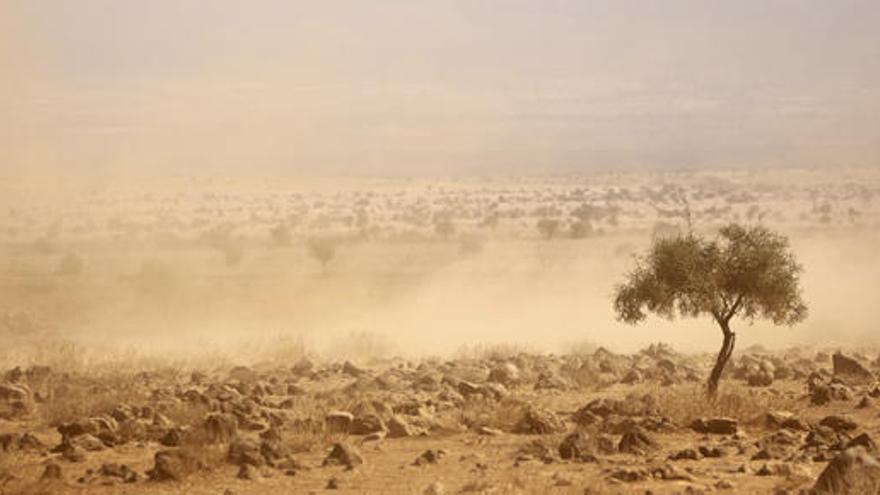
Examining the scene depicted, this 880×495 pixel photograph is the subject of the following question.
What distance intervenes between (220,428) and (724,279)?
30.4 ft

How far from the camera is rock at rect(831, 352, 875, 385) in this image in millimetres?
25000

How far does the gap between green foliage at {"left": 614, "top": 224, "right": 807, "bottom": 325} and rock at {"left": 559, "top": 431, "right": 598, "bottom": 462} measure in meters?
6.62

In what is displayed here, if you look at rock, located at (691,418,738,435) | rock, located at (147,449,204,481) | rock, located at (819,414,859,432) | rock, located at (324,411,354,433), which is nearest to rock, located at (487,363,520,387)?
rock, located at (324,411,354,433)

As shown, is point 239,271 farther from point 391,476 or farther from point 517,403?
point 391,476

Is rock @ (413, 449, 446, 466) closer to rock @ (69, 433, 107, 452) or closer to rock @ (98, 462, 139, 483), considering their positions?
rock @ (98, 462, 139, 483)

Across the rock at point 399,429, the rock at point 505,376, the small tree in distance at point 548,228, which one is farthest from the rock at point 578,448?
the small tree in distance at point 548,228

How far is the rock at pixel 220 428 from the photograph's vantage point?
17.7 meters

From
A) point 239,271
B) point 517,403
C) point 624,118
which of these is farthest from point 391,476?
point 624,118

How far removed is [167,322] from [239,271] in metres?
10.9

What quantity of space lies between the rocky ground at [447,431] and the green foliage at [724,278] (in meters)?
1.28

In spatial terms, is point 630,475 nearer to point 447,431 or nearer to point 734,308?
point 447,431

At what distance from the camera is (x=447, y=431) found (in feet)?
64.8

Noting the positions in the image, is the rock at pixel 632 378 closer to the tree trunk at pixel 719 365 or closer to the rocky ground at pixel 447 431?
the rocky ground at pixel 447 431

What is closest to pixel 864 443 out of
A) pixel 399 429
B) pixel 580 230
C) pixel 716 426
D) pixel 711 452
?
pixel 711 452
